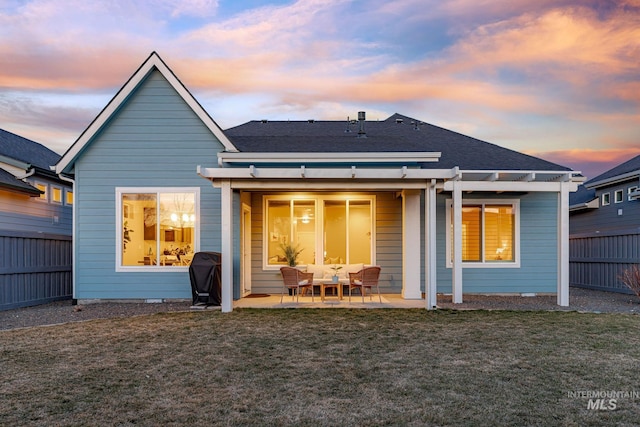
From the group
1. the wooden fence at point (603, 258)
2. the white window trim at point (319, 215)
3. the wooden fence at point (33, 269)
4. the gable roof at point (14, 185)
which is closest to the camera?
the wooden fence at point (33, 269)

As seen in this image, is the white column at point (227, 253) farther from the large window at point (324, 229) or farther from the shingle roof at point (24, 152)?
the shingle roof at point (24, 152)

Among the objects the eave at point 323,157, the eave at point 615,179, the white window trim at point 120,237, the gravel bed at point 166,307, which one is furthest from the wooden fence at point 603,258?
the white window trim at point 120,237

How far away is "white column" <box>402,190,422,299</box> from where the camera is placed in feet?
38.1

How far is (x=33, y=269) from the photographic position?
35.9 ft

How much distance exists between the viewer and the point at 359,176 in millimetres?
9594

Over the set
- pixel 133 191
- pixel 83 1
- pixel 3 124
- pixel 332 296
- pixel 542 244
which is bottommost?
pixel 332 296

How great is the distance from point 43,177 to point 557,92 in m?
16.0

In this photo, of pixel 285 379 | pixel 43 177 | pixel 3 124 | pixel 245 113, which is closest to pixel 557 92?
pixel 245 113

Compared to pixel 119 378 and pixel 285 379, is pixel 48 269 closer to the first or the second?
pixel 119 378

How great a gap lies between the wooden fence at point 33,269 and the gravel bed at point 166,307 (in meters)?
0.29

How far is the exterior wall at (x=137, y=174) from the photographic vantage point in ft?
36.4

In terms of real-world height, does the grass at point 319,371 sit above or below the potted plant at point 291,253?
below

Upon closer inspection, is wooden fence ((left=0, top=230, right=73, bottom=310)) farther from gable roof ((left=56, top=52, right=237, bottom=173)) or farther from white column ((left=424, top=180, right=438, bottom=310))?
white column ((left=424, top=180, right=438, bottom=310))

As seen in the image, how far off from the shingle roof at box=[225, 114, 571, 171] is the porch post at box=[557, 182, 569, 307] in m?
1.37
